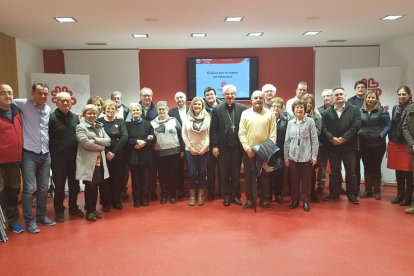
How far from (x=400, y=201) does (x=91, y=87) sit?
19.4 feet

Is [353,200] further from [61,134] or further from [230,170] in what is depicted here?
[61,134]

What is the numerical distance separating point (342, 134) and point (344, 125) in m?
0.12

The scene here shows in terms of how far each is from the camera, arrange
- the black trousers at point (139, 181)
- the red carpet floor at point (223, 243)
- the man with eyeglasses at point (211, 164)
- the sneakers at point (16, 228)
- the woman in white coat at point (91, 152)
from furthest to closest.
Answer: the man with eyeglasses at point (211, 164) < the black trousers at point (139, 181) < the woman in white coat at point (91, 152) < the sneakers at point (16, 228) < the red carpet floor at point (223, 243)

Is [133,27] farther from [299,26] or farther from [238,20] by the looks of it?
[299,26]

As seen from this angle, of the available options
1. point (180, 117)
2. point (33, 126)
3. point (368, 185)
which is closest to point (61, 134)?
point (33, 126)

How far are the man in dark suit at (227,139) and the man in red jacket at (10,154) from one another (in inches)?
87.8

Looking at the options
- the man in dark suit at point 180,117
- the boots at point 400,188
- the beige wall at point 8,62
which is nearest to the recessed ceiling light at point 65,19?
the beige wall at point 8,62

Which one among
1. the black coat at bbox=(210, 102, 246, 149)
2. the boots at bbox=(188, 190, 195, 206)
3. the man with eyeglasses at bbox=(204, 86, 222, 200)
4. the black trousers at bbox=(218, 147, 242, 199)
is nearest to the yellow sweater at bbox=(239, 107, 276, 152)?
the black coat at bbox=(210, 102, 246, 149)

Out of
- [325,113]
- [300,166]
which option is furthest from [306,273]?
[325,113]

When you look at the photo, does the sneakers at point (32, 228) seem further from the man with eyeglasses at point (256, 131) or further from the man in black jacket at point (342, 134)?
the man in black jacket at point (342, 134)

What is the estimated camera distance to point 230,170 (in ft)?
15.5

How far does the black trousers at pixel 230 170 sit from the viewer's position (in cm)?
468

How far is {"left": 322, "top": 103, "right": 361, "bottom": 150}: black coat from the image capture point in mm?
4562

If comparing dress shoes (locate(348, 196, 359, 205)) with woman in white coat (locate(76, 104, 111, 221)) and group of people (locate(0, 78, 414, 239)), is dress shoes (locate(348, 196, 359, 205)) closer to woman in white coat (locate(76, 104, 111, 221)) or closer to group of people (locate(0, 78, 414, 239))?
group of people (locate(0, 78, 414, 239))
